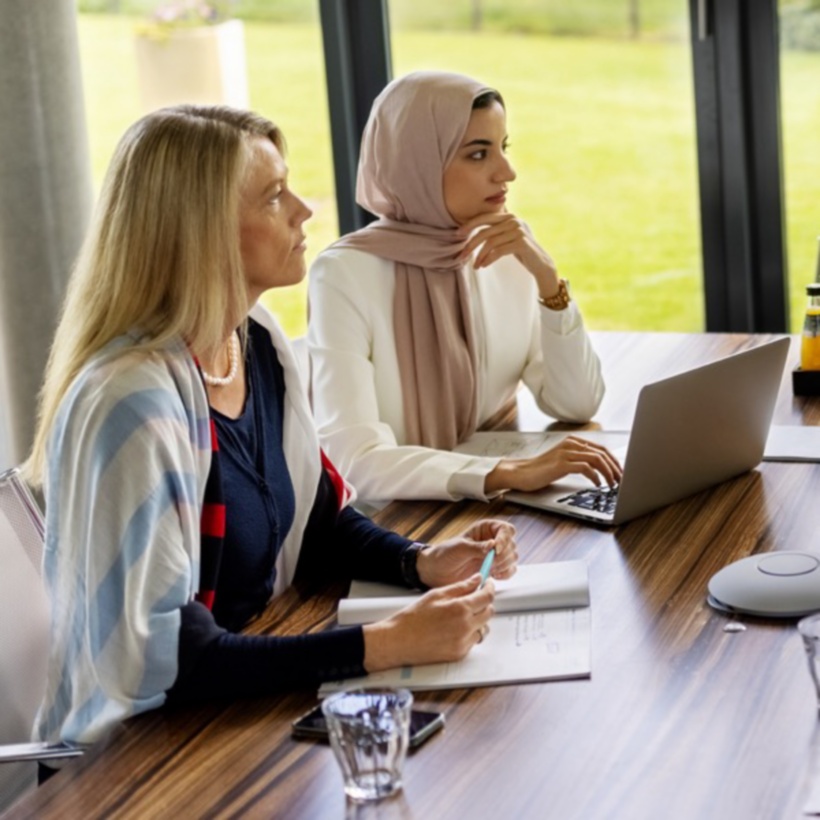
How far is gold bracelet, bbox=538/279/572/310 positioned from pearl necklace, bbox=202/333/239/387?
0.80m

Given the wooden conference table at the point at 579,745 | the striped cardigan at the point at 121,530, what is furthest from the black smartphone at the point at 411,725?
the striped cardigan at the point at 121,530

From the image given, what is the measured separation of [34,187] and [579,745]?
2230 millimetres

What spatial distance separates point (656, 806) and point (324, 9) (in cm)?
309

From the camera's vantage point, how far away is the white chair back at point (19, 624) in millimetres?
1727

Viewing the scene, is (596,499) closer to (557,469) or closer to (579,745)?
(557,469)

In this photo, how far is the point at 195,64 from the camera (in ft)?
13.3

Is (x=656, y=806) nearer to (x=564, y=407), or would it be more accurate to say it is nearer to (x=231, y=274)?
(x=231, y=274)

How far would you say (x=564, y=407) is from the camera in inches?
96.5

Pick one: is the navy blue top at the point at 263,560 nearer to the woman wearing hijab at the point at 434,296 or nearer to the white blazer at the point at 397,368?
the white blazer at the point at 397,368

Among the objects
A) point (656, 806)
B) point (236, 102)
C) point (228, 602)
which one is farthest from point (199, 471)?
point (236, 102)

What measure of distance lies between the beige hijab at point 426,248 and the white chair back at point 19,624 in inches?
30.6

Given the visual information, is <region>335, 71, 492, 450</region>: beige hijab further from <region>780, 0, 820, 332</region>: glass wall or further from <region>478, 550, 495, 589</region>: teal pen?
<region>780, 0, 820, 332</region>: glass wall

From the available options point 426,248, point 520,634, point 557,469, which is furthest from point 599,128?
point 520,634

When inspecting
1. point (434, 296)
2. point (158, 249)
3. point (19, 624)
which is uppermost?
point (158, 249)
